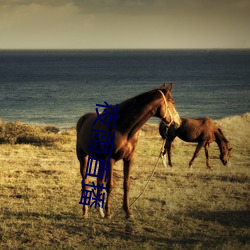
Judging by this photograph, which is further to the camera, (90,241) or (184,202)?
(184,202)

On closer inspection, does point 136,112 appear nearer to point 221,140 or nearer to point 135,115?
point 135,115

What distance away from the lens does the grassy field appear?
26.1 ft

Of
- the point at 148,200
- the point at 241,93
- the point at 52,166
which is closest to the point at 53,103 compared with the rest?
the point at 241,93

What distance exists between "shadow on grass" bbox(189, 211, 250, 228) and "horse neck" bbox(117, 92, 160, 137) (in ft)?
10.2

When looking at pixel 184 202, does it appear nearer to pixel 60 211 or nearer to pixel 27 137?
pixel 60 211

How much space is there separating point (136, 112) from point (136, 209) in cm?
327

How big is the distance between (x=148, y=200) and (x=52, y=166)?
656 cm

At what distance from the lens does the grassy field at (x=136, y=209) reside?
7.96m

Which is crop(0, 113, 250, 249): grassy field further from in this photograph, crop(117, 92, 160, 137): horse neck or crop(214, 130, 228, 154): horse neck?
crop(117, 92, 160, 137): horse neck

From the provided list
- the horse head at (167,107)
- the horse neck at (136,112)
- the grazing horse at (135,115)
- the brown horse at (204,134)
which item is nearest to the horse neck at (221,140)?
the brown horse at (204,134)

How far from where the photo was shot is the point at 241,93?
260 feet

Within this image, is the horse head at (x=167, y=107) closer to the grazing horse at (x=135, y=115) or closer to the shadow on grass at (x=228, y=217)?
the grazing horse at (x=135, y=115)

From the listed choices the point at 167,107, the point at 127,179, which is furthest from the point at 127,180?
the point at 167,107

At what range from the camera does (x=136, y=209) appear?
9.98 metres
